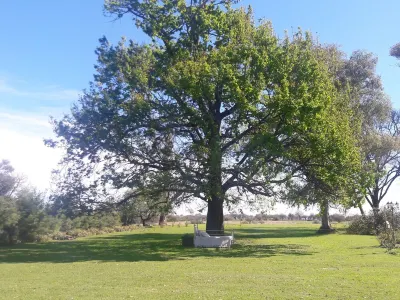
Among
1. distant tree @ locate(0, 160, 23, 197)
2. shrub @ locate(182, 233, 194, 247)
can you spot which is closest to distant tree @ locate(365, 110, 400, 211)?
shrub @ locate(182, 233, 194, 247)

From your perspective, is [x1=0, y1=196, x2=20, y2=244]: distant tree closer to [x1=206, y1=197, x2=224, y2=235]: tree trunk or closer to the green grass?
the green grass

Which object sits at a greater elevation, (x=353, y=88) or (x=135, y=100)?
(x=353, y=88)

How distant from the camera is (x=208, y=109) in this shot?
28.5m

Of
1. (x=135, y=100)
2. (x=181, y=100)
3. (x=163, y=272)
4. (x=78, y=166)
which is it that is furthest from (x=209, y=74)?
(x=163, y=272)

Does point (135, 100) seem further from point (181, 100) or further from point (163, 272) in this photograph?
point (163, 272)

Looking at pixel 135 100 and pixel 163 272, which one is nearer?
pixel 163 272

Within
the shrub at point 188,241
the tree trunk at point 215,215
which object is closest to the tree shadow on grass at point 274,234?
the tree trunk at point 215,215

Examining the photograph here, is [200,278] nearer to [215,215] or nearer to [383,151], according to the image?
[215,215]

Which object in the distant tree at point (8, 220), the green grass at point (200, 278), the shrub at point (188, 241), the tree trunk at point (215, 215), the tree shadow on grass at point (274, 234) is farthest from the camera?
the tree shadow on grass at point (274, 234)

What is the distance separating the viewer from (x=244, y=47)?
2678 centimetres

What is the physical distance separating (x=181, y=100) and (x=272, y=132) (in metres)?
5.95

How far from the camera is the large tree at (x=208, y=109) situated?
1000 inches

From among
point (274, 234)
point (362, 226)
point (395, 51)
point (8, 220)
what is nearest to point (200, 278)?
point (395, 51)

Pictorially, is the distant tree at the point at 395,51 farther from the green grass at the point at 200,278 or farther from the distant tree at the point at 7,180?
the distant tree at the point at 7,180
